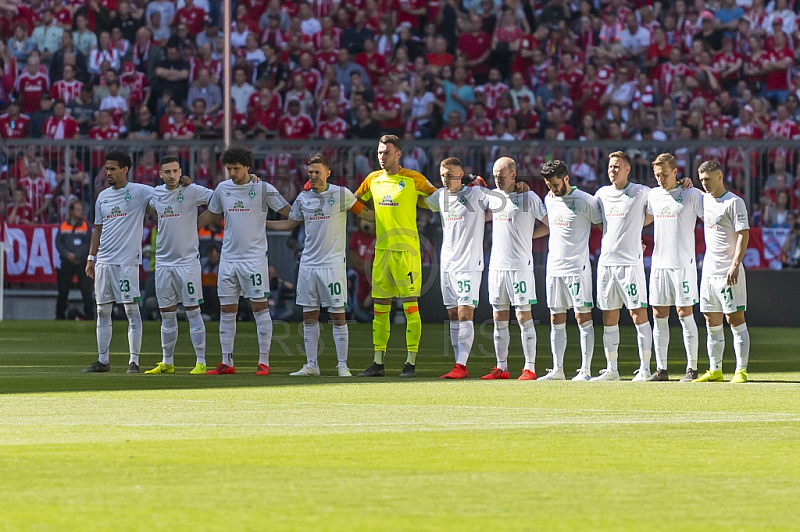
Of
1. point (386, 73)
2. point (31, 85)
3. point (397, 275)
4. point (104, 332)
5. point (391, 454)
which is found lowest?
point (391, 454)

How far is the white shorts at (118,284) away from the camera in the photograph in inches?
551

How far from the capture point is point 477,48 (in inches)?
1048

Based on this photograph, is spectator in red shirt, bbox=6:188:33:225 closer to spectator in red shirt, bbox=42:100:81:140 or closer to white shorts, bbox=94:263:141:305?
spectator in red shirt, bbox=42:100:81:140

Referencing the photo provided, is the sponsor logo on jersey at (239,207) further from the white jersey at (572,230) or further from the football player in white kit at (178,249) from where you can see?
the white jersey at (572,230)

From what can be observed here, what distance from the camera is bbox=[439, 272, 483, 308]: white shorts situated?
520 inches

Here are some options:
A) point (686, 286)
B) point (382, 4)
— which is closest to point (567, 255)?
point (686, 286)

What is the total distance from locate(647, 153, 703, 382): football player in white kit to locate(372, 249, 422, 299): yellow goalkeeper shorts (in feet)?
7.58

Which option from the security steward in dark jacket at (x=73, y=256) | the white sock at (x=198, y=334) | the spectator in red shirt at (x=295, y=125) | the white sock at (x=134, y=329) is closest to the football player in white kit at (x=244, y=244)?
the white sock at (x=198, y=334)

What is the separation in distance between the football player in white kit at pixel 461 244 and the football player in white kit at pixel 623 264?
1.24m

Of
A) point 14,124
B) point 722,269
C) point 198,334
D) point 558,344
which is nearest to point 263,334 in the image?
point 198,334

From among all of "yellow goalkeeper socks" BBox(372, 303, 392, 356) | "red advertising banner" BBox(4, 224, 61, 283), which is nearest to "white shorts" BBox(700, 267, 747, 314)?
"yellow goalkeeper socks" BBox(372, 303, 392, 356)

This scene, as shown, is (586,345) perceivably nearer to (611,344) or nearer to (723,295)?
(611,344)

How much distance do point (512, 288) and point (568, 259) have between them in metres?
0.61

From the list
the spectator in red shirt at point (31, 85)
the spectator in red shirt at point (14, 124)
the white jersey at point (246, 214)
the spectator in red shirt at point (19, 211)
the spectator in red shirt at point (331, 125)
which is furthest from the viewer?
the spectator in red shirt at point (31, 85)
